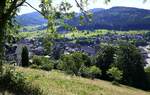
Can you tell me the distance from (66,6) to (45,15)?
1200 millimetres

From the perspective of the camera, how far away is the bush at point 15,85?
16.5 m

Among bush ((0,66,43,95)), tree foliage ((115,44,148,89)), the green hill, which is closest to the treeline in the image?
tree foliage ((115,44,148,89))

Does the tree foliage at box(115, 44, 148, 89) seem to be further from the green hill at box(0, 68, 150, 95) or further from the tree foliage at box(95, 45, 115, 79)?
the green hill at box(0, 68, 150, 95)

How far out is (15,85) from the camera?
57.5ft

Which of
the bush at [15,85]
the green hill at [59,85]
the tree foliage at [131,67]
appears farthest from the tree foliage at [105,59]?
the bush at [15,85]

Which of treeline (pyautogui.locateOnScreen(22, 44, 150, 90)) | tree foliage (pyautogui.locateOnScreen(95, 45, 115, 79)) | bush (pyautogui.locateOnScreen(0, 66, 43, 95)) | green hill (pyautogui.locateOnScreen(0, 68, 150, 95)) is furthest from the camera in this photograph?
Result: tree foliage (pyautogui.locateOnScreen(95, 45, 115, 79))

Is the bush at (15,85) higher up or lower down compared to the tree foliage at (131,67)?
higher up

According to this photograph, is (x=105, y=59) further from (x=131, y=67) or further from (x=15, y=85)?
(x=15, y=85)

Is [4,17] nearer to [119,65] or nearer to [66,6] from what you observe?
[66,6]

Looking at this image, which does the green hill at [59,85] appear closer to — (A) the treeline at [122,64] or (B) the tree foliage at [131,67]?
(A) the treeline at [122,64]

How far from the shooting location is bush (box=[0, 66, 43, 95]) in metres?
16.5

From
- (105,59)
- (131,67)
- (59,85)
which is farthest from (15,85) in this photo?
(105,59)

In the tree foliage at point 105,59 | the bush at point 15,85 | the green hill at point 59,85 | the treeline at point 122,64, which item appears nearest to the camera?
the bush at point 15,85

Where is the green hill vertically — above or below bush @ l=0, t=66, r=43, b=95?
below
